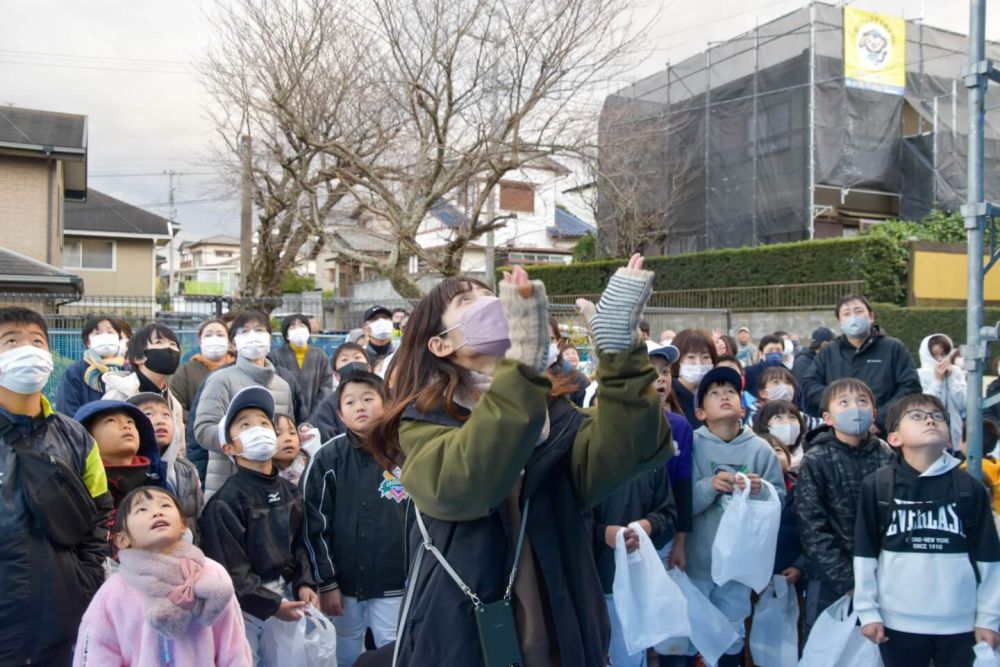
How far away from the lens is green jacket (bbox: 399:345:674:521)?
1.60 metres

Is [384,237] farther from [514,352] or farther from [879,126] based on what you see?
[514,352]

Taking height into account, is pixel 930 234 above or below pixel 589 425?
above

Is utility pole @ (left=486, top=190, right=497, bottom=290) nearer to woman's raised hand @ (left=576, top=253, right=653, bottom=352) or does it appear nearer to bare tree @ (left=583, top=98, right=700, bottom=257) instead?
bare tree @ (left=583, top=98, right=700, bottom=257)

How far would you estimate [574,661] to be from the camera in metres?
1.77

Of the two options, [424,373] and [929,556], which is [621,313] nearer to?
[424,373]

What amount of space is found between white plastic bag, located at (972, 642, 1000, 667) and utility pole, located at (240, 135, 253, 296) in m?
17.4

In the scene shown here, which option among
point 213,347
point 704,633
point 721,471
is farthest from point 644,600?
point 213,347

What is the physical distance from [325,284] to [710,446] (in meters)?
52.0

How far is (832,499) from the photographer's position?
4105 mm

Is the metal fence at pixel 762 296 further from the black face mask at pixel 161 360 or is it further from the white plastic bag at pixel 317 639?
the white plastic bag at pixel 317 639

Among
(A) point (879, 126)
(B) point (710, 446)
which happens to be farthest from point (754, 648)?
(A) point (879, 126)

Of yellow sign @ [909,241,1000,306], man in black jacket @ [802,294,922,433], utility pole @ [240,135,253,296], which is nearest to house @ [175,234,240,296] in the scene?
utility pole @ [240,135,253,296]

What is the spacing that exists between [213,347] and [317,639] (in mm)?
2855

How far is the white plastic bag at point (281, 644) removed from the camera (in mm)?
3621
